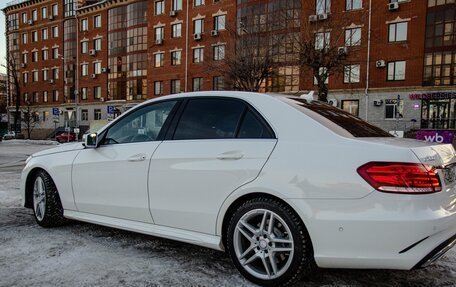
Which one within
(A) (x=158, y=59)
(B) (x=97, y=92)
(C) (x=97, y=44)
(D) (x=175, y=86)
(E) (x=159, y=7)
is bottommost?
(B) (x=97, y=92)

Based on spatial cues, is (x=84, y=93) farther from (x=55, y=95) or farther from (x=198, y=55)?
(x=198, y=55)

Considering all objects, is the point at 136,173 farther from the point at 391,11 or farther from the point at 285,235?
the point at 391,11

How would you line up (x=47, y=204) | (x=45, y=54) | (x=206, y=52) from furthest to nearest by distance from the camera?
(x=45, y=54) < (x=206, y=52) < (x=47, y=204)

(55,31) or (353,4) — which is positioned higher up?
(55,31)

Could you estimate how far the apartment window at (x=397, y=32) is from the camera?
101 feet

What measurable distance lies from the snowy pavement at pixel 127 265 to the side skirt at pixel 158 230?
231 millimetres

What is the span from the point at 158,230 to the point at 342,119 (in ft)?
6.38

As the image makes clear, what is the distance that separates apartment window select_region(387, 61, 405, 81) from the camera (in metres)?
30.9

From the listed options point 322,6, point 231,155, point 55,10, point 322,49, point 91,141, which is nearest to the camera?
point 231,155

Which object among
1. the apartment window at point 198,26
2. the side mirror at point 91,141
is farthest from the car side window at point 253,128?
the apartment window at point 198,26

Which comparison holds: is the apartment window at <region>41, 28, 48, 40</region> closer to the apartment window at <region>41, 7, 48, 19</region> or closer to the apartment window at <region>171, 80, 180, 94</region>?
the apartment window at <region>41, 7, 48, 19</region>

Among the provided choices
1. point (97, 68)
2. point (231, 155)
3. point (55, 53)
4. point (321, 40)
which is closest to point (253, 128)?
point (231, 155)

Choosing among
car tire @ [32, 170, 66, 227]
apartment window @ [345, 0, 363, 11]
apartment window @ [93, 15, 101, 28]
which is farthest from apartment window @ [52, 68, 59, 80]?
car tire @ [32, 170, 66, 227]

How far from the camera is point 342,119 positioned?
3518 mm
